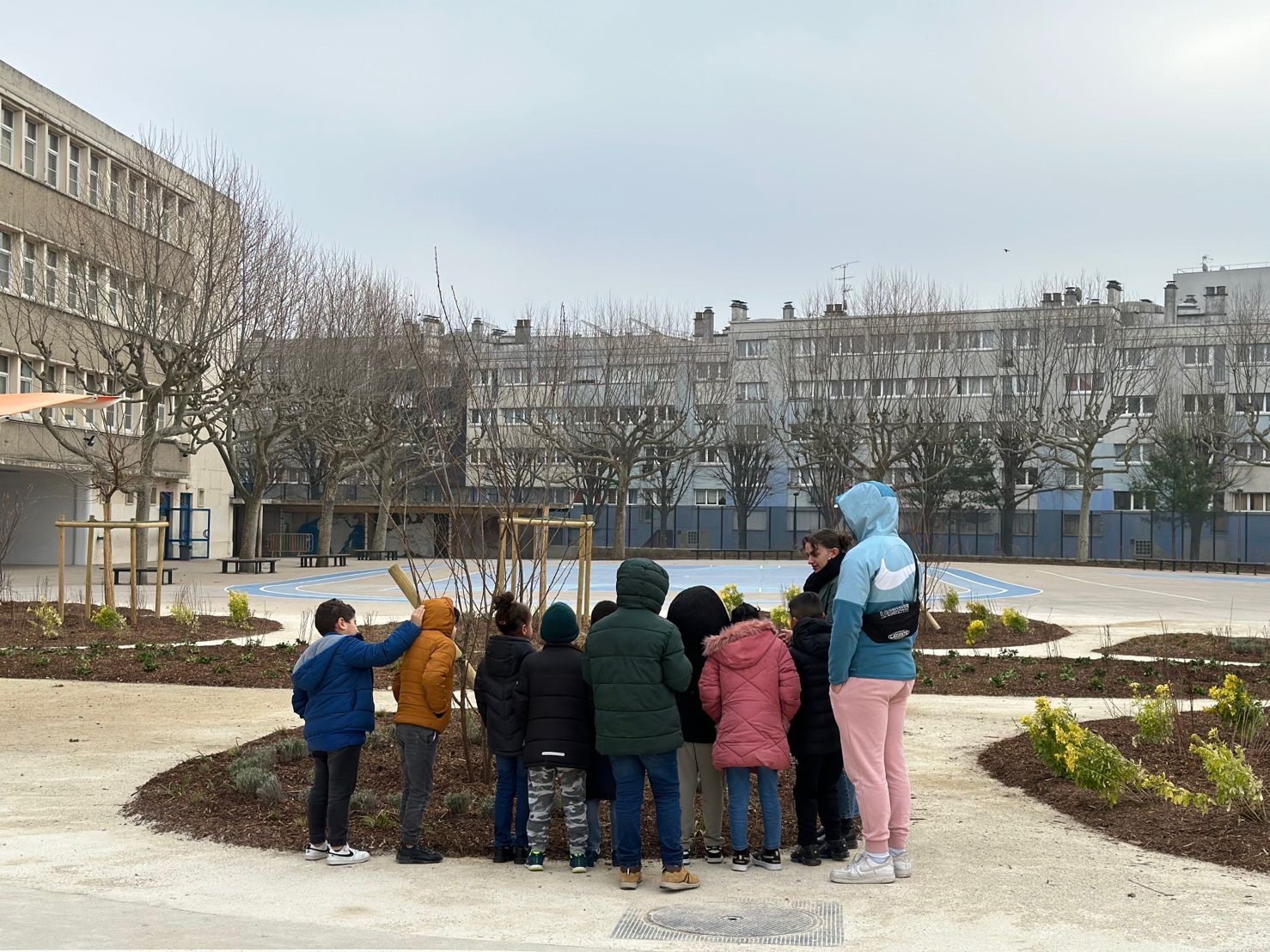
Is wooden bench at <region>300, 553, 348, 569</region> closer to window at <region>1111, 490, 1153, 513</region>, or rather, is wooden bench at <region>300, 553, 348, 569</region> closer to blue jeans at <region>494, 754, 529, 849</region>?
window at <region>1111, 490, 1153, 513</region>

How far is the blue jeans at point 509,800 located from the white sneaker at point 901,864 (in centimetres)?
184

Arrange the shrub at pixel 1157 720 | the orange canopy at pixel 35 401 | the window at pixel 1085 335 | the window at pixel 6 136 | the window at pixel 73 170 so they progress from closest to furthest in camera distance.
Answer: the shrub at pixel 1157 720
the orange canopy at pixel 35 401
the window at pixel 6 136
the window at pixel 73 170
the window at pixel 1085 335

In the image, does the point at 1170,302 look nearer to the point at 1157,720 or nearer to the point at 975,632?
the point at 975,632

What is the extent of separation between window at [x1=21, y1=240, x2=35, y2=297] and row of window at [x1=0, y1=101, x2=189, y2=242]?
2013 millimetres

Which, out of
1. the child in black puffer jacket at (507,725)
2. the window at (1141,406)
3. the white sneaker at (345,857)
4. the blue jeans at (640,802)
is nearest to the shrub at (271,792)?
the white sneaker at (345,857)

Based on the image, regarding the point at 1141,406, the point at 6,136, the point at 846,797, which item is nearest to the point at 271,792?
the point at 846,797

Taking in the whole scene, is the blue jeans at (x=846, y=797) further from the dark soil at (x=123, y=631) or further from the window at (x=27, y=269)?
the window at (x=27, y=269)

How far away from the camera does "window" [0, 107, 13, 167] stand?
128 ft

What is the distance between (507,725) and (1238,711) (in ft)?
18.5

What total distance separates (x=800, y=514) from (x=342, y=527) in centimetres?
2346

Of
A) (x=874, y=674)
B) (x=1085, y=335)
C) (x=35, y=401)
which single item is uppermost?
(x=1085, y=335)

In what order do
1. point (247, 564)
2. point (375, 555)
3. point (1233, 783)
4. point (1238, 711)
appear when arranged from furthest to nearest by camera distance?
point (375, 555), point (247, 564), point (1238, 711), point (1233, 783)

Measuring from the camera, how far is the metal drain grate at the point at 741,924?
230 inches

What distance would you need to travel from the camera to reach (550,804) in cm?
704
